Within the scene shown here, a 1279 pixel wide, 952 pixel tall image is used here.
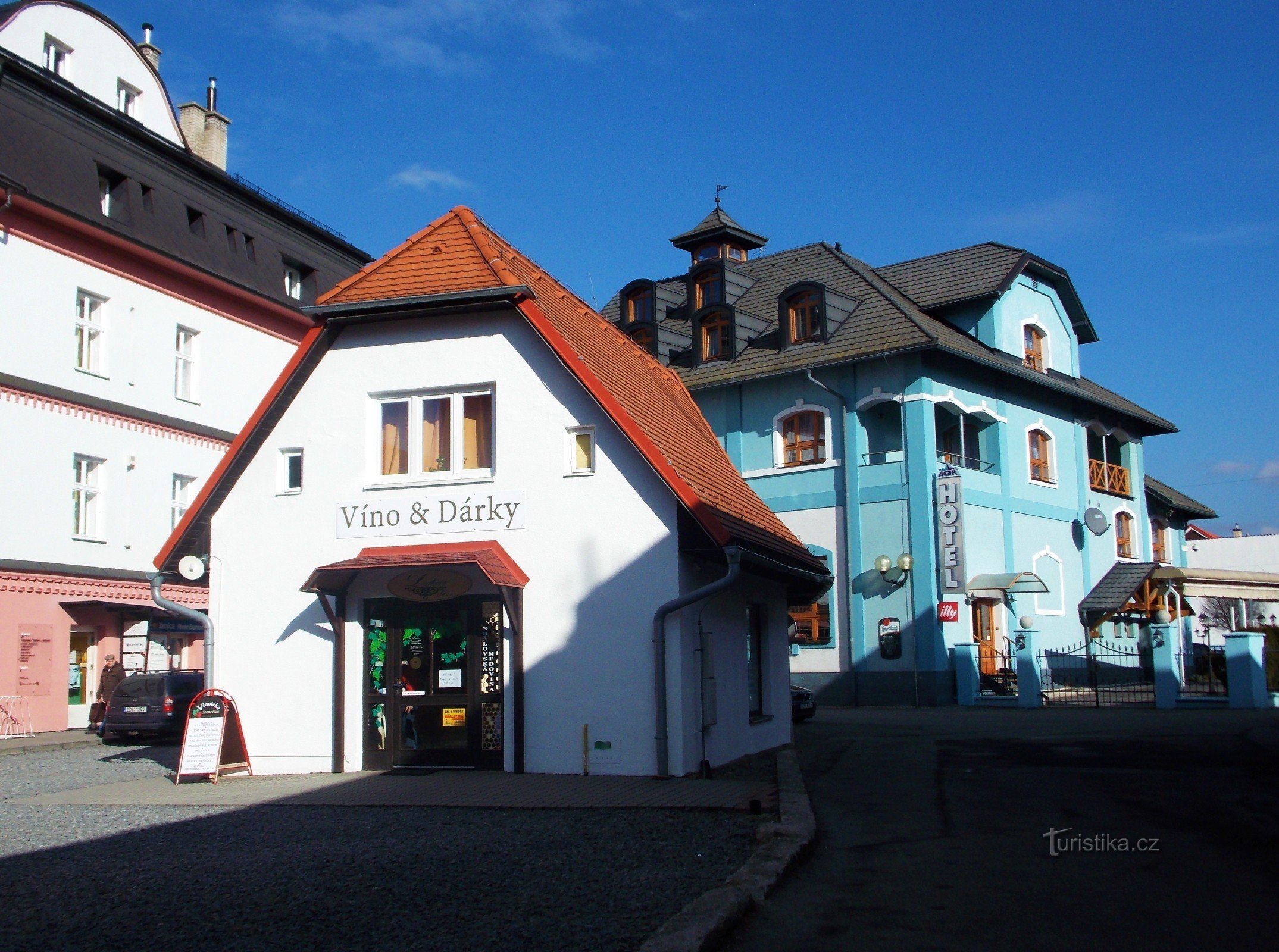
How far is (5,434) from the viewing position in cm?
2577

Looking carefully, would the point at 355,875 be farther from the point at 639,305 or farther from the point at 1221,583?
the point at 1221,583

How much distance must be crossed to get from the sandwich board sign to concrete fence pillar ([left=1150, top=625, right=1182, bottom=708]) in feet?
66.4

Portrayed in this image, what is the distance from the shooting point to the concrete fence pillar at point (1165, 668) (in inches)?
1070

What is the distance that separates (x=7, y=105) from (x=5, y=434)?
682 centimetres

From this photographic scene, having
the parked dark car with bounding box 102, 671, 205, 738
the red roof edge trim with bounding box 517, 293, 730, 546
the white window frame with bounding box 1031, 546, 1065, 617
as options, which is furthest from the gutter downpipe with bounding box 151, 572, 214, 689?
the white window frame with bounding box 1031, 546, 1065, 617

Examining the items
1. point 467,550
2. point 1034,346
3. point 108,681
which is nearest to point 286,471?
point 467,550

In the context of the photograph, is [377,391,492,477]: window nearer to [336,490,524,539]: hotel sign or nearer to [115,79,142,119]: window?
[336,490,524,539]: hotel sign

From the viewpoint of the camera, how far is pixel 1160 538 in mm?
46125

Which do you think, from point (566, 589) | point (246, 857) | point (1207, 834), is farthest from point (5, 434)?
point (1207, 834)

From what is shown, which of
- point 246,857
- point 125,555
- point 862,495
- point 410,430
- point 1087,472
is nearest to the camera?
point 246,857

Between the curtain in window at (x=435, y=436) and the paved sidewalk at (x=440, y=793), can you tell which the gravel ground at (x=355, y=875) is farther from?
the curtain in window at (x=435, y=436)

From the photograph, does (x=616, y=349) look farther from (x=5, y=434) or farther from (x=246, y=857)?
(x=5, y=434)

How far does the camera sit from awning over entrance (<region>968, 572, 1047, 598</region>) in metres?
31.7

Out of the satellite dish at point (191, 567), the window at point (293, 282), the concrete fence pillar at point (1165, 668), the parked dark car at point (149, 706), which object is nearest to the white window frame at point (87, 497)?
the parked dark car at point (149, 706)
